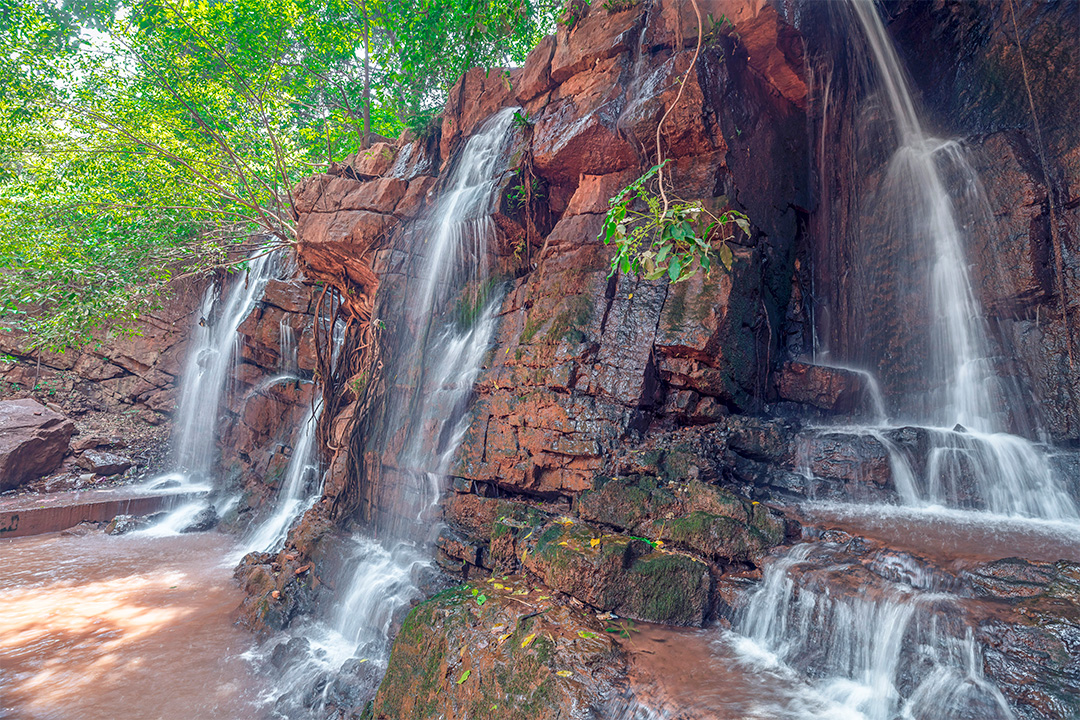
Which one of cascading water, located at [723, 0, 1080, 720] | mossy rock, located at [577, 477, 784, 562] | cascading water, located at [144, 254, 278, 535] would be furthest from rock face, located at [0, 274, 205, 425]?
A: cascading water, located at [723, 0, 1080, 720]

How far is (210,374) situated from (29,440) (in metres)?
3.54

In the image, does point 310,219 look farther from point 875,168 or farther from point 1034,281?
point 1034,281

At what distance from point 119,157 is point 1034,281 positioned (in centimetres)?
1521

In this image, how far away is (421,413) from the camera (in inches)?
274

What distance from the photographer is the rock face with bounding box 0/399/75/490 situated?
33.4 ft

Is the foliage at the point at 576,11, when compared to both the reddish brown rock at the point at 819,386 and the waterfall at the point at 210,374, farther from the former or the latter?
the waterfall at the point at 210,374

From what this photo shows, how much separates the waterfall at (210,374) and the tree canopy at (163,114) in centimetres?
129

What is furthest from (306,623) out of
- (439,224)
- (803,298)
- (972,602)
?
(803,298)

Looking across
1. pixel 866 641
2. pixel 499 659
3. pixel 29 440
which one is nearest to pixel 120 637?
pixel 499 659

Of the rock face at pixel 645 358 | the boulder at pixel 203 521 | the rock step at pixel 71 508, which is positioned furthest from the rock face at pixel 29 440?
the rock face at pixel 645 358

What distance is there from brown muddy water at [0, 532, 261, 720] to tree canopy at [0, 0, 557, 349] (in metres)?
3.94

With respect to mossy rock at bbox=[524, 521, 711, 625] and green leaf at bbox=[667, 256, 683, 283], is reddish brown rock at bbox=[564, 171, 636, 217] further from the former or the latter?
mossy rock at bbox=[524, 521, 711, 625]

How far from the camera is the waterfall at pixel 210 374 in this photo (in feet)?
41.2

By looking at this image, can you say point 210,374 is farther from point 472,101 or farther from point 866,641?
point 866,641
